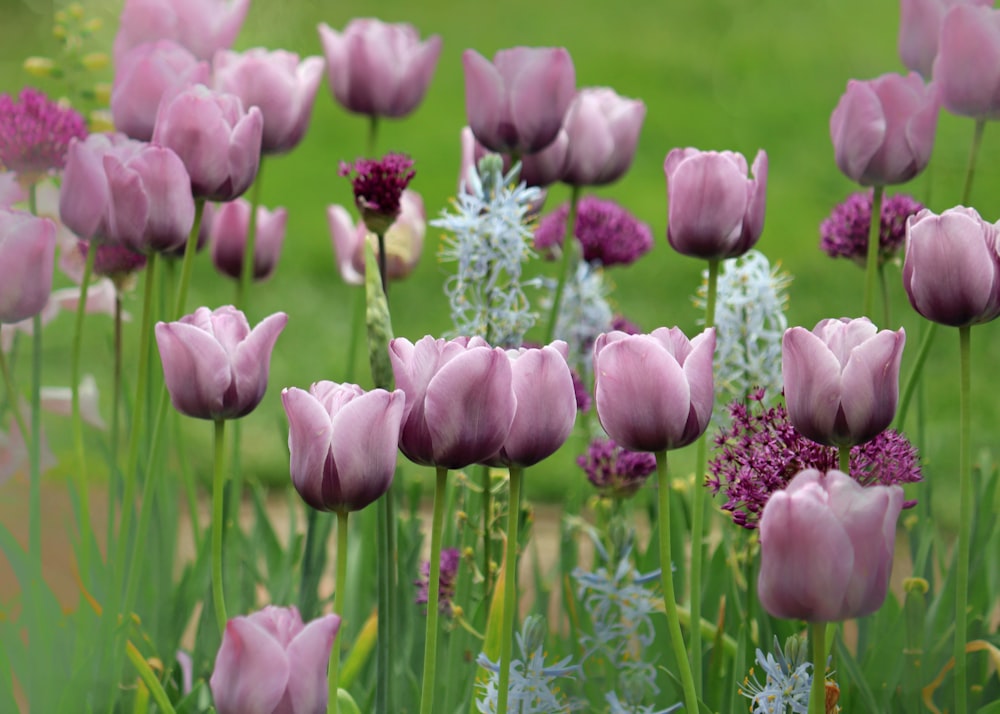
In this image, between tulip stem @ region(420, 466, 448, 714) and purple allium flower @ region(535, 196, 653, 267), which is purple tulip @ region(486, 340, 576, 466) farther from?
purple allium flower @ region(535, 196, 653, 267)

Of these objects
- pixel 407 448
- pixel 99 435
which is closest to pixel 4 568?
pixel 99 435

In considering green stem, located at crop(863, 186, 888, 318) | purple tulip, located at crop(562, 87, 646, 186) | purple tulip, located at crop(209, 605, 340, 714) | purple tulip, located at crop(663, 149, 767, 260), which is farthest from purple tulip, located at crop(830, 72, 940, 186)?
purple tulip, located at crop(209, 605, 340, 714)

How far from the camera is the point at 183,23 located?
4.95 ft

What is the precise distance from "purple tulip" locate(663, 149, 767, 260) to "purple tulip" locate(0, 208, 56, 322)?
19.4 inches

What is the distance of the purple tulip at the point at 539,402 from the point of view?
2.53 feet

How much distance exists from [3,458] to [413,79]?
640 mm

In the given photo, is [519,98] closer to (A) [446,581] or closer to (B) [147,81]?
(B) [147,81]

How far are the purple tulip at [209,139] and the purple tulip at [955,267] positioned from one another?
1.81 ft

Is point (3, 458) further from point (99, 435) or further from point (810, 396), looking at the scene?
point (810, 396)

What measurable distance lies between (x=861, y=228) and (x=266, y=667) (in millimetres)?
874

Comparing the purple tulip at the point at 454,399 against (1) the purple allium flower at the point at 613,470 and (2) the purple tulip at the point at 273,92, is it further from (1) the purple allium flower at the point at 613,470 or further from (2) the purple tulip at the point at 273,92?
(2) the purple tulip at the point at 273,92

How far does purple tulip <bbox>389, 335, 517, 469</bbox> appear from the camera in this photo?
2.44 feet

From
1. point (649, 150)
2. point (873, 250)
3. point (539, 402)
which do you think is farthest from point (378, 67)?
point (649, 150)

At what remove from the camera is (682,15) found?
22.8ft
